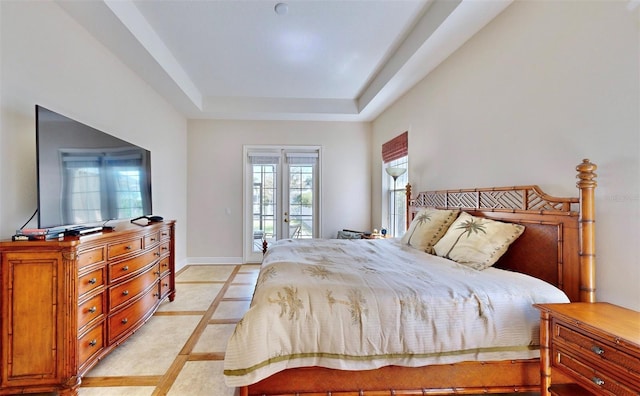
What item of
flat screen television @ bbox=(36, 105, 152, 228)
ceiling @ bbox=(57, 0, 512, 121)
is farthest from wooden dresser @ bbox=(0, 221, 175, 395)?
ceiling @ bbox=(57, 0, 512, 121)

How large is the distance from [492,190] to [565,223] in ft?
2.12

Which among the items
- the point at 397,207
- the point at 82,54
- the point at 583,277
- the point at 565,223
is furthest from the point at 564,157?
the point at 82,54

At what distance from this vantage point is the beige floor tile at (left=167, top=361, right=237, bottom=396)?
1.74 meters

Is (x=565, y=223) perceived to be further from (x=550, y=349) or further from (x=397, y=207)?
(x=397, y=207)

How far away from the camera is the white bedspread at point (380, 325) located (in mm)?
1367

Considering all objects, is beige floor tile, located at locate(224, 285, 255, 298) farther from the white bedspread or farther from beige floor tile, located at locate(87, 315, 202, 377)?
the white bedspread

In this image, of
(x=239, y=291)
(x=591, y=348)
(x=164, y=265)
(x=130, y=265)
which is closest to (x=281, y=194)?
(x=239, y=291)

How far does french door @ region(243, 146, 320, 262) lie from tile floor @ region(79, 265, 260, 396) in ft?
5.66

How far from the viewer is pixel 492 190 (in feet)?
7.47

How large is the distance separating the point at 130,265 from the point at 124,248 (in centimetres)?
18

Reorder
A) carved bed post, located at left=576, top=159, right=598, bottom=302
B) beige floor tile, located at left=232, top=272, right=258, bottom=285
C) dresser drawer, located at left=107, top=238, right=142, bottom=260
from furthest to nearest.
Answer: beige floor tile, located at left=232, top=272, right=258, bottom=285
dresser drawer, located at left=107, top=238, right=142, bottom=260
carved bed post, located at left=576, top=159, right=598, bottom=302

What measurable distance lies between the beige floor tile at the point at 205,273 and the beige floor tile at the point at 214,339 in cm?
156

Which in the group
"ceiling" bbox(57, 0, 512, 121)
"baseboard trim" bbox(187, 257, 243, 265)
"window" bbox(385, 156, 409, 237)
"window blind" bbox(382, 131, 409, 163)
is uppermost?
"ceiling" bbox(57, 0, 512, 121)

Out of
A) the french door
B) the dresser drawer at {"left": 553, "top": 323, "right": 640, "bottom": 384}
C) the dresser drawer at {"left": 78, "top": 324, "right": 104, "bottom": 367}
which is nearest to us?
the dresser drawer at {"left": 553, "top": 323, "right": 640, "bottom": 384}
